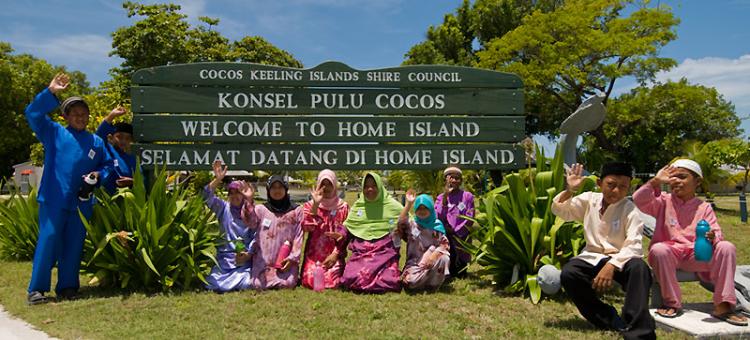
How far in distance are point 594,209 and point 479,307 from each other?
131 centimetres

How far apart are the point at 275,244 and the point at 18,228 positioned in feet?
14.7

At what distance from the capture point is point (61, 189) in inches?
190

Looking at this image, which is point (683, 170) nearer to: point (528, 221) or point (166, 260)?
point (528, 221)

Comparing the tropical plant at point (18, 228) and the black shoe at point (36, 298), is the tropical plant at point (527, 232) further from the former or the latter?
the tropical plant at point (18, 228)

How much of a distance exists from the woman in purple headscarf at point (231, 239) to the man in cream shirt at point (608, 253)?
3.02 metres

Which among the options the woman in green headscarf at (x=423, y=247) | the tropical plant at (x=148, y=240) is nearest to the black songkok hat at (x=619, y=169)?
the woman in green headscarf at (x=423, y=247)

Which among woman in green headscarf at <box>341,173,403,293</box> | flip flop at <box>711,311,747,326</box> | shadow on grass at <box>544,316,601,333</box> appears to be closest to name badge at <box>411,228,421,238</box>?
woman in green headscarf at <box>341,173,403,293</box>

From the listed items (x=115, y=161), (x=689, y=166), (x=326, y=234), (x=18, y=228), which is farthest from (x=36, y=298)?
(x=689, y=166)

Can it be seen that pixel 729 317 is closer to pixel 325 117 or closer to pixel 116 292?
pixel 325 117

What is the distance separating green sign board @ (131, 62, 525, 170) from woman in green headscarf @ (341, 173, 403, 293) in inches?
23.2

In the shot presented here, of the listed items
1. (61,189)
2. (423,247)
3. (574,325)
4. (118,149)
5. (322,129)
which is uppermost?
(322,129)

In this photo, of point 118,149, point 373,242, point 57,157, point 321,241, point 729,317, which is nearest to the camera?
point 729,317

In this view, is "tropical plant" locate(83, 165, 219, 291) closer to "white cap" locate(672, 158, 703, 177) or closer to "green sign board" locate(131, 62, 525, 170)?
"green sign board" locate(131, 62, 525, 170)

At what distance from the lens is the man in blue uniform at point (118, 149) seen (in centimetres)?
527
